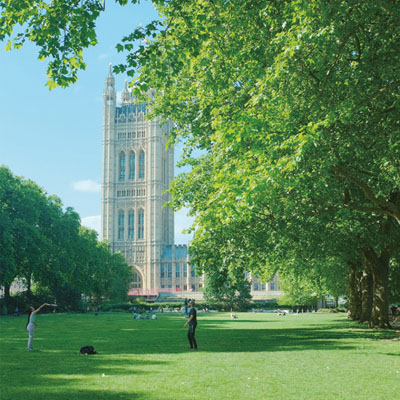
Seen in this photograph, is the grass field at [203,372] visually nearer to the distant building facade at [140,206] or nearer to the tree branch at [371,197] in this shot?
the tree branch at [371,197]

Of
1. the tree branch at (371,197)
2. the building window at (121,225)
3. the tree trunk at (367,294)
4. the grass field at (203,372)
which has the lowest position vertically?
the grass field at (203,372)

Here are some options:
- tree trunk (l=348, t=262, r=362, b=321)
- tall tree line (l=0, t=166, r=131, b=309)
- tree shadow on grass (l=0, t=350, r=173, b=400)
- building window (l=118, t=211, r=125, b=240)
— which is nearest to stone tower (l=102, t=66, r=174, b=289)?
building window (l=118, t=211, r=125, b=240)

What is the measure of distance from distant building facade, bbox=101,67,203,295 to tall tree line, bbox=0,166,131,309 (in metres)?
76.1

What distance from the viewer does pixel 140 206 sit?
162875 millimetres

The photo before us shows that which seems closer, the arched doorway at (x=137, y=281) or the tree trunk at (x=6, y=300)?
the tree trunk at (x=6, y=300)

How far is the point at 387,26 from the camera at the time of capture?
15711 millimetres

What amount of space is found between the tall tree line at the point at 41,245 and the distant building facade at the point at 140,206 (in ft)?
250

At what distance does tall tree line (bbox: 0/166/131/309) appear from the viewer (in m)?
51.6

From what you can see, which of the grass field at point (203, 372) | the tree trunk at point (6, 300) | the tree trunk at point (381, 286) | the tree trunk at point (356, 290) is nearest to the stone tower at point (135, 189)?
the tree trunk at point (6, 300)

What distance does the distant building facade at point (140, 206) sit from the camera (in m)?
160

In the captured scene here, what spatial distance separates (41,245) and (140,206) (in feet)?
353

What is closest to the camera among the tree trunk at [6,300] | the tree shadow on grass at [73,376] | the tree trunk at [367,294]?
the tree shadow on grass at [73,376]

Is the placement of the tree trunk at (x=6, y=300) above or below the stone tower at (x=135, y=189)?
below

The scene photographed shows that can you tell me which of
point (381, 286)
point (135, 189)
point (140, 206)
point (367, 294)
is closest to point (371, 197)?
point (381, 286)
